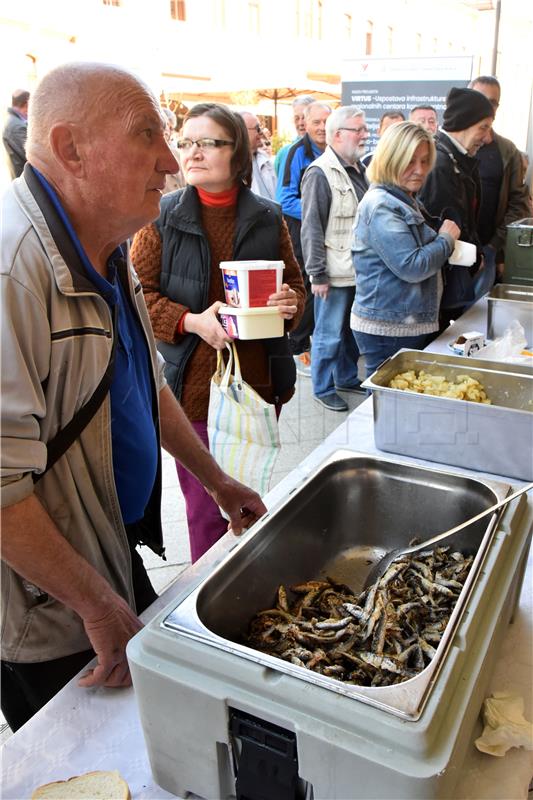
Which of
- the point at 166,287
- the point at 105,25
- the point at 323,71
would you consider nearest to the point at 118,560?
the point at 166,287

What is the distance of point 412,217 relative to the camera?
2254 mm

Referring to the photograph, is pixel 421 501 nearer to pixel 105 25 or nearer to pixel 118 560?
pixel 118 560

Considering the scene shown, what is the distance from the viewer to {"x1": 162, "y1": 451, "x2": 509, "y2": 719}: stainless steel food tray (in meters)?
0.78

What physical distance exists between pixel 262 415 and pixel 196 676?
864 millimetres

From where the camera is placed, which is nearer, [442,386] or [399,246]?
[442,386]

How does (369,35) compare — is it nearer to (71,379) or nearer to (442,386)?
(442,386)

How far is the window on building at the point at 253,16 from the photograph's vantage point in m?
12.4

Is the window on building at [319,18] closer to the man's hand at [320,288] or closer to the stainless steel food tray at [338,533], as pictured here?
the man's hand at [320,288]

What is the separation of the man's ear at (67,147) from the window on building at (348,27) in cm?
1618

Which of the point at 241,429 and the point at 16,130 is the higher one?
the point at 16,130

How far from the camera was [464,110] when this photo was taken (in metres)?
2.92

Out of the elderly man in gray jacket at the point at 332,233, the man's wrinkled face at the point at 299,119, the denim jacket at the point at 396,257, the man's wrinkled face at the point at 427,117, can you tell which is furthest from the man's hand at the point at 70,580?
the man's wrinkled face at the point at 427,117

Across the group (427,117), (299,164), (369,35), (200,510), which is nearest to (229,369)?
(200,510)

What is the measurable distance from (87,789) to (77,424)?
461 millimetres
